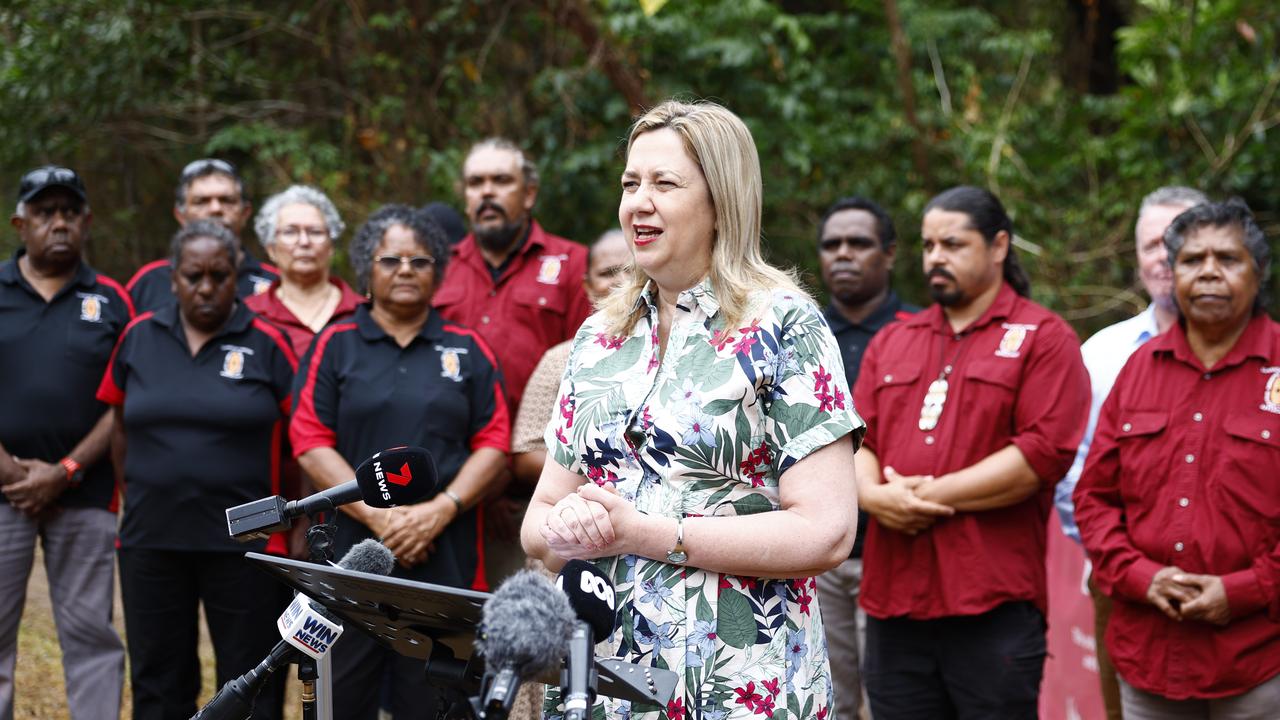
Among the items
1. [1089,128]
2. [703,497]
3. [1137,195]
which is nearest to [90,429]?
[703,497]

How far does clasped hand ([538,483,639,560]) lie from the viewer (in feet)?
8.34

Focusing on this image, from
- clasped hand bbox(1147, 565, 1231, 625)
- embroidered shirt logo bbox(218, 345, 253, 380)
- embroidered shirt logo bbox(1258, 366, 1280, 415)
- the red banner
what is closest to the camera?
clasped hand bbox(1147, 565, 1231, 625)

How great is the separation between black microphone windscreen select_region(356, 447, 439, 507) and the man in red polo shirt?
7.95ft

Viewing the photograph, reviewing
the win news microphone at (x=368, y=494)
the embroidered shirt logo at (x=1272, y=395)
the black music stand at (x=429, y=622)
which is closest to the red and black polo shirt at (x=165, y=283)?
the win news microphone at (x=368, y=494)

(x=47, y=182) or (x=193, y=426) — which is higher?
(x=47, y=182)

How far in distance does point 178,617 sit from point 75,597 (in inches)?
25.2

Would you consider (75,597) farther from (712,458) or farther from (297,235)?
(712,458)

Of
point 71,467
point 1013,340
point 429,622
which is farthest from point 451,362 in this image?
point 429,622

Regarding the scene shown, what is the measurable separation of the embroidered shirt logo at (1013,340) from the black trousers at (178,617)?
3145mm

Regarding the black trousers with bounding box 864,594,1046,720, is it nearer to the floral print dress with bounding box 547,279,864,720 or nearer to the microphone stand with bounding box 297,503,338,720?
the floral print dress with bounding box 547,279,864,720

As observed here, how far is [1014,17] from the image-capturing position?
12.3 m

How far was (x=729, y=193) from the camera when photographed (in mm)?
2799

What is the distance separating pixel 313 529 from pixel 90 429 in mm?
3268

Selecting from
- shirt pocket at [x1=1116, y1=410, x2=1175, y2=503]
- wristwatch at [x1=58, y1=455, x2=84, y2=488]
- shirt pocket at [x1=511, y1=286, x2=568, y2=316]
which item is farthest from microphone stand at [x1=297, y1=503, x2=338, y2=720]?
shirt pocket at [x1=511, y1=286, x2=568, y2=316]
